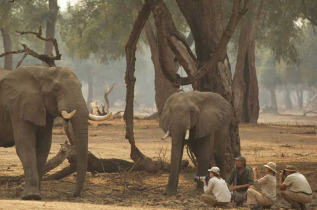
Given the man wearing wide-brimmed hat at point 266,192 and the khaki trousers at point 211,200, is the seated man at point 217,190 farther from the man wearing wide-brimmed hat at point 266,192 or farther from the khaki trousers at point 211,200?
the man wearing wide-brimmed hat at point 266,192

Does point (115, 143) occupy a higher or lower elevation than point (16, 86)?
lower

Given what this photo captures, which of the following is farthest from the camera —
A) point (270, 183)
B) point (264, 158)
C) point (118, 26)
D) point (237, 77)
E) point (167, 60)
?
point (118, 26)

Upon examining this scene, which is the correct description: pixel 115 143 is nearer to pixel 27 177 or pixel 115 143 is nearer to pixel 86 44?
pixel 27 177

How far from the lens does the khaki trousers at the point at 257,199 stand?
29.8 ft

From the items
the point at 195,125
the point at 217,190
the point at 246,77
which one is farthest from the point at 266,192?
the point at 246,77

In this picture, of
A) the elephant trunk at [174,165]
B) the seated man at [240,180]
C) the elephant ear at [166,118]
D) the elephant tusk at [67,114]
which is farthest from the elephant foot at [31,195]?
the seated man at [240,180]

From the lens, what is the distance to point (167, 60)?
13273mm

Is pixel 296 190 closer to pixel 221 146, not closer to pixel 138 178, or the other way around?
pixel 221 146

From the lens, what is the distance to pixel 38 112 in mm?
9297

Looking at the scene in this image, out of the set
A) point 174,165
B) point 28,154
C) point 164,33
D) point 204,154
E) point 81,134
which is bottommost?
point 174,165

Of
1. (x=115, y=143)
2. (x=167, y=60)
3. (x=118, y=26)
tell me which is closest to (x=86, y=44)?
(x=118, y=26)

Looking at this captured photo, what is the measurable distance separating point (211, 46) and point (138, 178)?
3045 millimetres

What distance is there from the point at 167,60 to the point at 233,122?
176 cm

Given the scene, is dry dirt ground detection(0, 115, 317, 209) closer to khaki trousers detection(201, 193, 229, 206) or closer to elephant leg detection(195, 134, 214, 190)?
elephant leg detection(195, 134, 214, 190)
